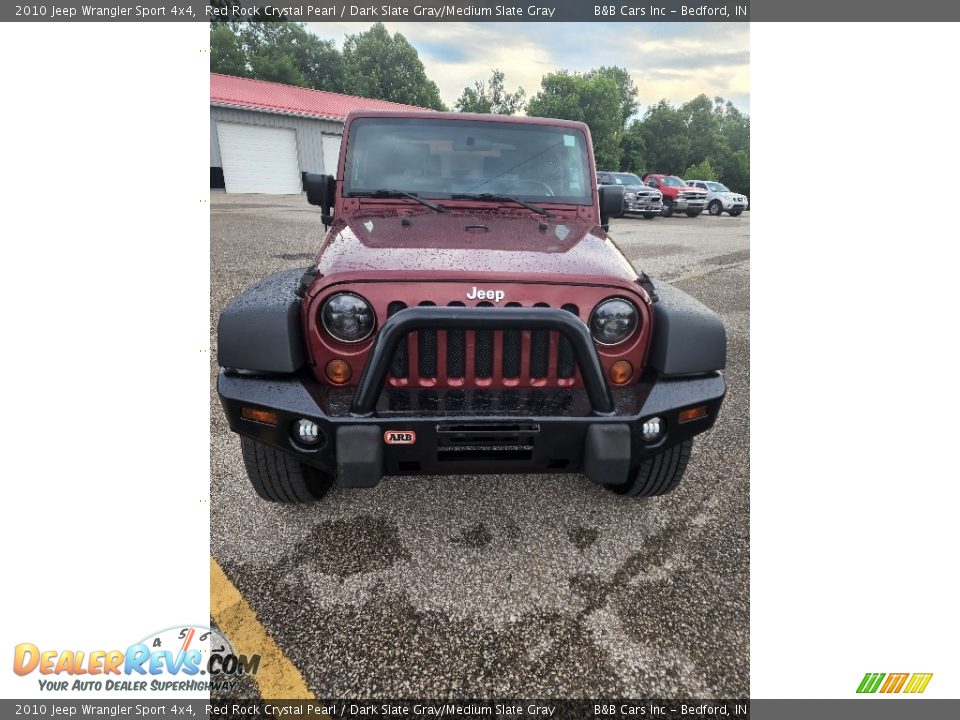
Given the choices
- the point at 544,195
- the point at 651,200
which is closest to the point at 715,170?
the point at 651,200

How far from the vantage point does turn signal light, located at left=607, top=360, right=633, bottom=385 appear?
2.12 metres

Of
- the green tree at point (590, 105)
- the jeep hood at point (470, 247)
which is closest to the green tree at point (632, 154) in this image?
the green tree at point (590, 105)

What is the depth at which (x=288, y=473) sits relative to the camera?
7.55 feet

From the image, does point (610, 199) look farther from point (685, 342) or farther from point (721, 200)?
point (721, 200)

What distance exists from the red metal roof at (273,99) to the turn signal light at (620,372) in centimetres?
2126

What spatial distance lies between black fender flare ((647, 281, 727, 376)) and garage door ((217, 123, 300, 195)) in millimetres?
21804

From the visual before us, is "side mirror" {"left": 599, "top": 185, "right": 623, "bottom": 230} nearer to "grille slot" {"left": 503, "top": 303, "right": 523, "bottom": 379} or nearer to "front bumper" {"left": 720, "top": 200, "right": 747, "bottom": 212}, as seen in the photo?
"grille slot" {"left": 503, "top": 303, "right": 523, "bottom": 379}

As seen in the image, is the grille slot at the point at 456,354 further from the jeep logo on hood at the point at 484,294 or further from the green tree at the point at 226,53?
the green tree at the point at 226,53

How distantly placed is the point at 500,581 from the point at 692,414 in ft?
3.42

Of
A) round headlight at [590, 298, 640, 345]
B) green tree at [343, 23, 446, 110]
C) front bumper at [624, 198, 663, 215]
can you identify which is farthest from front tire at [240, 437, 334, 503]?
green tree at [343, 23, 446, 110]

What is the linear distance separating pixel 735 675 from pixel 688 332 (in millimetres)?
1246

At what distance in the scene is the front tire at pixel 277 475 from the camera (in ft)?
7.37

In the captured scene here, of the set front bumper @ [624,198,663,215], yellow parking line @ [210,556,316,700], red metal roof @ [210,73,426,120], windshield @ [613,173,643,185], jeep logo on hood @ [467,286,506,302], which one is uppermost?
red metal roof @ [210,73,426,120]

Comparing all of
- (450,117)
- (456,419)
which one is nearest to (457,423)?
(456,419)
